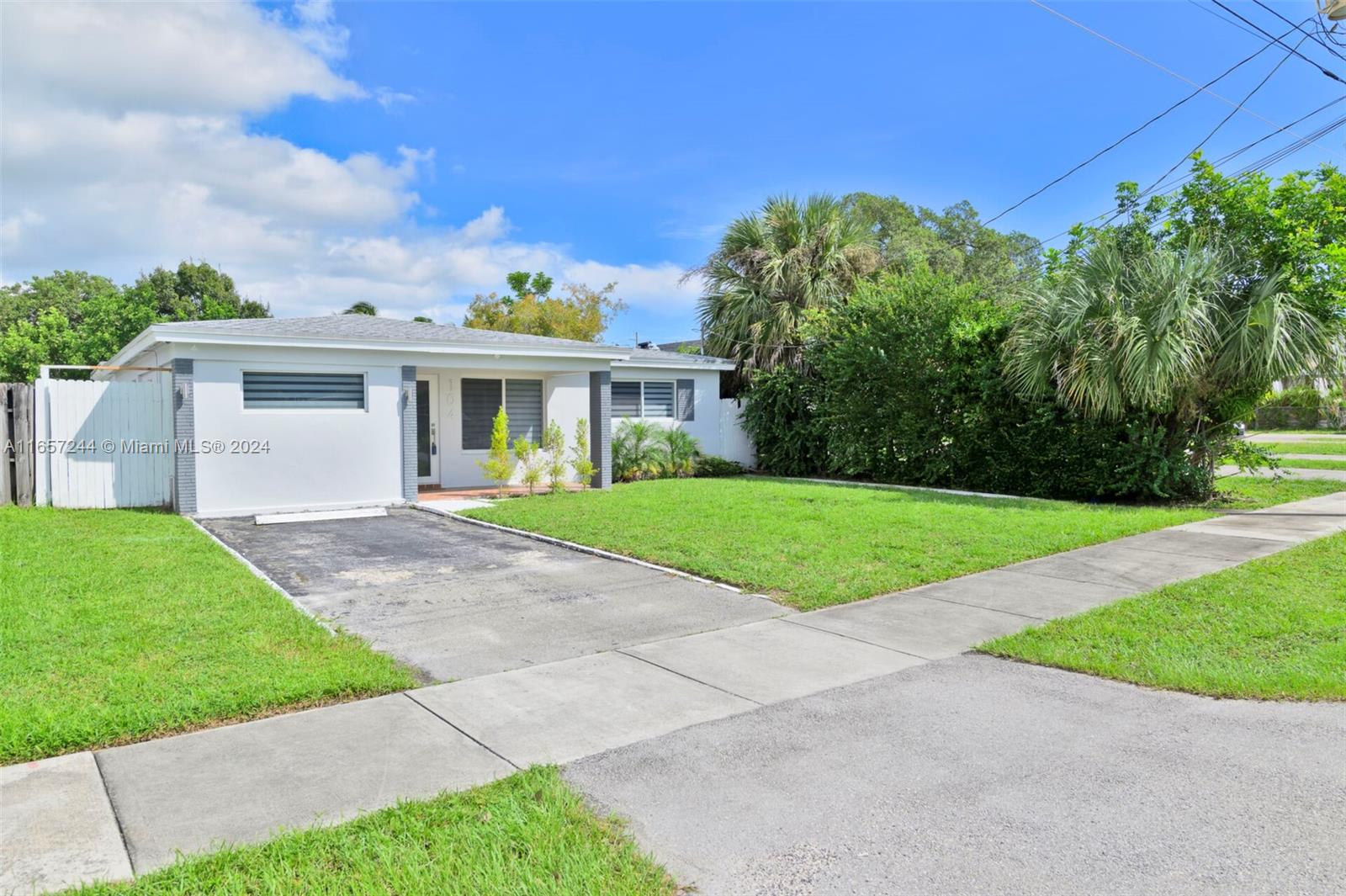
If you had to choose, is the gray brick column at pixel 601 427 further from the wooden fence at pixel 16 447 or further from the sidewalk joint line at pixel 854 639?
the sidewalk joint line at pixel 854 639

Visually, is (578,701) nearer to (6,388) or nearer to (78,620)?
(78,620)

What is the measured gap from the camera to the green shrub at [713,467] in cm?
1973

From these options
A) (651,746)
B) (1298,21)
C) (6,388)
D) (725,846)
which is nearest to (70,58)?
(6,388)

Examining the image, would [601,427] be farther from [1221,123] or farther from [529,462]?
[1221,123]

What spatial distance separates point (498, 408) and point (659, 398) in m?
4.27

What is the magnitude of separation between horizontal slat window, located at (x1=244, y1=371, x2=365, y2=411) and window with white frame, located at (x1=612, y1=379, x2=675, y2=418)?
6383mm

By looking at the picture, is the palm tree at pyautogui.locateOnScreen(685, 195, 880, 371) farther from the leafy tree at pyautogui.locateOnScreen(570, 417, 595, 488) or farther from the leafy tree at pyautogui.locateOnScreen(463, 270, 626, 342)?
the leafy tree at pyautogui.locateOnScreen(463, 270, 626, 342)

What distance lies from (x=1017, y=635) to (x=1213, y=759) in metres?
2.17

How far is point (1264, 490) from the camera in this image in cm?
1424

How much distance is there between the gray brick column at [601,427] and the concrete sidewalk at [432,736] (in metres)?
9.82

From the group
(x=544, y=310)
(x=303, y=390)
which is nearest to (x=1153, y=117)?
(x=303, y=390)

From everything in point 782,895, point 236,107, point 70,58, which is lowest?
point 782,895

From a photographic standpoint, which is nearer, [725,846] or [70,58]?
[725,846]

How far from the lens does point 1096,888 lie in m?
2.86
